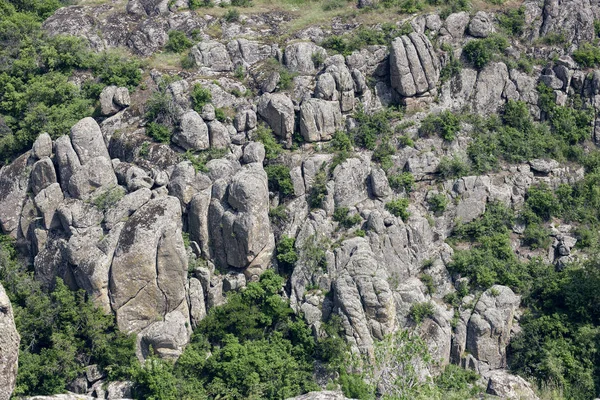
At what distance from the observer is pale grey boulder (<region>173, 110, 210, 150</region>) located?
5072cm

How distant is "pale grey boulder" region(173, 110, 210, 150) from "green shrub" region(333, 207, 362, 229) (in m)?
10.1

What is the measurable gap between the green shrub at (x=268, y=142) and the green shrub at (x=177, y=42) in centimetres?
1126

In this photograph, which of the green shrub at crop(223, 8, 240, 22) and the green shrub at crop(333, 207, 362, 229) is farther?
the green shrub at crop(223, 8, 240, 22)

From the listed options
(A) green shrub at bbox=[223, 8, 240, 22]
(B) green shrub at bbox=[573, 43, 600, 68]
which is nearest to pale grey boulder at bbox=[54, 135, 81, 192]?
(A) green shrub at bbox=[223, 8, 240, 22]

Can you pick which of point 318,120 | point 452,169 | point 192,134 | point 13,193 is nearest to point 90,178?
point 13,193

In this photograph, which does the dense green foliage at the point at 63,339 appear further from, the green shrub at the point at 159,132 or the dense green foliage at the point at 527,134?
the dense green foliage at the point at 527,134

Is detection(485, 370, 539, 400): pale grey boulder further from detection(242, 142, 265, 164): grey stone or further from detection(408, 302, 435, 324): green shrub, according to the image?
detection(242, 142, 265, 164): grey stone

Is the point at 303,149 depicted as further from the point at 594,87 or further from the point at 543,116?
the point at 594,87

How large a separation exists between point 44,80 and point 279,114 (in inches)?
711

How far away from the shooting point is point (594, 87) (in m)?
58.1

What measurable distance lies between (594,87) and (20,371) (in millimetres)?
46208

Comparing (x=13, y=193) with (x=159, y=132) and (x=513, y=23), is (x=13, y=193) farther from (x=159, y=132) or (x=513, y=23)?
(x=513, y=23)

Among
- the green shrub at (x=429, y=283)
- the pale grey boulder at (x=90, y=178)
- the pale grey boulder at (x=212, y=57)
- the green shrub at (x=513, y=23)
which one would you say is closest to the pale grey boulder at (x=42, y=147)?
the pale grey boulder at (x=90, y=178)

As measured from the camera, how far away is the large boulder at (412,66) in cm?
5553
